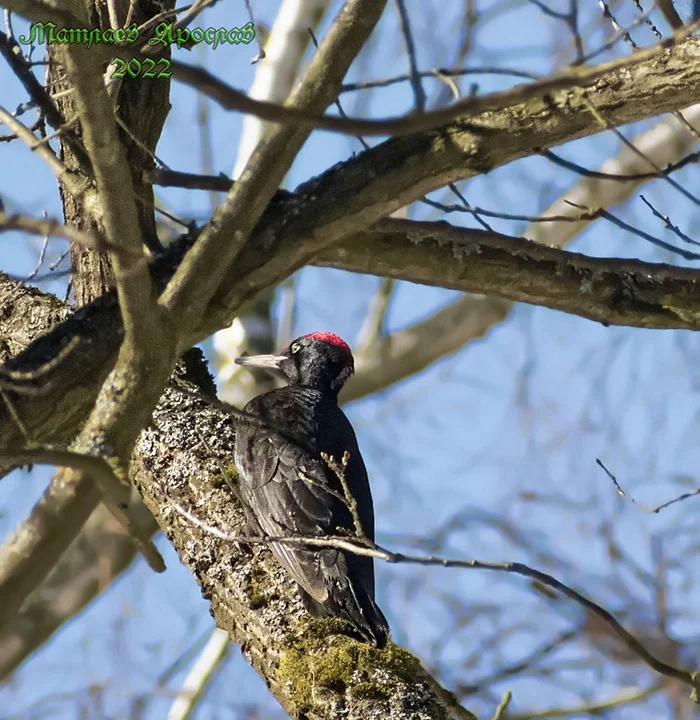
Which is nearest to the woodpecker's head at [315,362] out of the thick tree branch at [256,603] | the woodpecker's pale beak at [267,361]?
the woodpecker's pale beak at [267,361]

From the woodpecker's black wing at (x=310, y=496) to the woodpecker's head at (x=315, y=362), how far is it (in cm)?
38

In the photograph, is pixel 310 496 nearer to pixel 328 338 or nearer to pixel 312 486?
pixel 312 486

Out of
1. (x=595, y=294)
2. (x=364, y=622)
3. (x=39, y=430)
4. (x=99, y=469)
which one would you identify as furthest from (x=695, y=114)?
Result: (x=99, y=469)

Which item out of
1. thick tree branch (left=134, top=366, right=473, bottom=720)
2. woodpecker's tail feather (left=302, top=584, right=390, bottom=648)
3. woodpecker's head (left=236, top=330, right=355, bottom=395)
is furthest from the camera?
woodpecker's head (left=236, top=330, right=355, bottom=395)

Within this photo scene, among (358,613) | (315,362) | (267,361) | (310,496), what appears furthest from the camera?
(267,361)

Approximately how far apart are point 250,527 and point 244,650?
497 mm

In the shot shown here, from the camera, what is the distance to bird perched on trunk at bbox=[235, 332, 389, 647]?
313cm

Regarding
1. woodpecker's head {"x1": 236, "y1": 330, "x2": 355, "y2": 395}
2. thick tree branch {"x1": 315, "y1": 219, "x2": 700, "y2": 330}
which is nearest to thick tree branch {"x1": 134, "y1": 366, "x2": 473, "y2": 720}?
thick tree branch {"x1": 315, "y1": 219, "x2": 700, "y2": 330}

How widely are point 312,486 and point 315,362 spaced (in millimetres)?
1299

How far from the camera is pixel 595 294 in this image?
320 cm

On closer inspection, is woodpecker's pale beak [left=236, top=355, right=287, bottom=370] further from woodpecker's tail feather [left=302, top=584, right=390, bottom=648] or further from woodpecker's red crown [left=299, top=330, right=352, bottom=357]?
woodpecker's tail feather [left=302, top=584, right=390, bottom=648]

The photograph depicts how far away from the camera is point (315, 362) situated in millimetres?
5020

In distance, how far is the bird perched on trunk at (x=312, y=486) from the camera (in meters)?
3.13

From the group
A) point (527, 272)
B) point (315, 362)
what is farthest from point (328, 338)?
point (527, 272)
